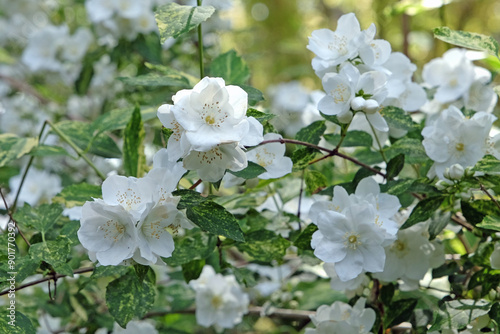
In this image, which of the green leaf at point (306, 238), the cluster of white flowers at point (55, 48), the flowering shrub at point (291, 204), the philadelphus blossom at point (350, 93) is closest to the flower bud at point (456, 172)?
the flowering shrub at point (291, 204)

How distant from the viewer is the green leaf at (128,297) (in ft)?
2.76

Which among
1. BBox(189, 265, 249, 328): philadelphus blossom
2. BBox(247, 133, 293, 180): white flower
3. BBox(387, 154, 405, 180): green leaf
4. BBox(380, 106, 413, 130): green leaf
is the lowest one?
BBox(189, 265, 249, 328): philadelphus blossom

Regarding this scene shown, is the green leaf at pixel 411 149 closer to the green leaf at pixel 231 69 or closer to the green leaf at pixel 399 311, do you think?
the green leaf at pixel 399 311

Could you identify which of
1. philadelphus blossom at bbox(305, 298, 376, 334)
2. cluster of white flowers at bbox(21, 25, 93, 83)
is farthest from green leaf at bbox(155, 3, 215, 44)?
cluster of white flowers at bbox(21, 25, 93, 83)

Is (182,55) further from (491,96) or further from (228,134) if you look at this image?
(228,134)

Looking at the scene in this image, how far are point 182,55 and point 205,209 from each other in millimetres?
1283

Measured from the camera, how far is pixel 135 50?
183cm

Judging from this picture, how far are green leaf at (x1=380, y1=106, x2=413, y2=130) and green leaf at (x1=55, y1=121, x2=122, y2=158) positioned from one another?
1.74 ft

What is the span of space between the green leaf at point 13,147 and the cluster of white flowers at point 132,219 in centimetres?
39

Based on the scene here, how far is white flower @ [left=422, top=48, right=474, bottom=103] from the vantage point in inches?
47.9

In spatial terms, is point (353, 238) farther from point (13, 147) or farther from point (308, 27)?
point (308, 27)

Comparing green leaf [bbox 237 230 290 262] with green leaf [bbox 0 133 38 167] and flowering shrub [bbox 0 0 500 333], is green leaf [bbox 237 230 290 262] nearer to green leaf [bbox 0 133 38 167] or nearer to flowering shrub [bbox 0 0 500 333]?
flowering shrub [bbox 0 0 500 333]

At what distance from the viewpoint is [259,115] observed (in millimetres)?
785

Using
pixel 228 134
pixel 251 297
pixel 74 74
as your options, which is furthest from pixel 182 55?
pixel 228 134
